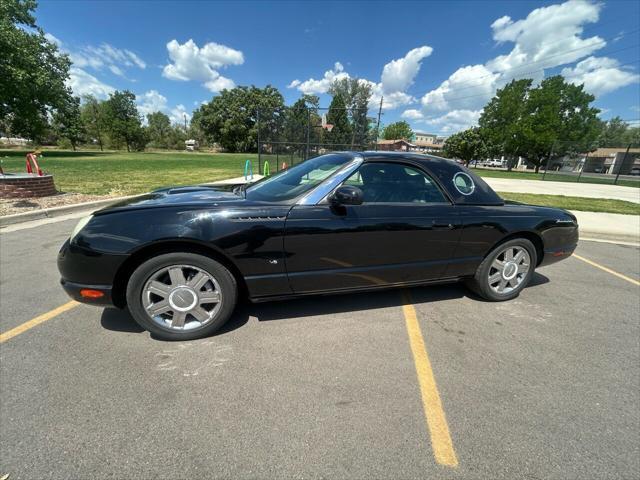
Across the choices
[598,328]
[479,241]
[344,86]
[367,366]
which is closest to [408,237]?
[479,241]

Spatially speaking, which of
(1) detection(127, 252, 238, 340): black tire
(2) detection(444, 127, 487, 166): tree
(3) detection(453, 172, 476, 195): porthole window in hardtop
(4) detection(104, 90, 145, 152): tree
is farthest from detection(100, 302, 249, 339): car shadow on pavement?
(4) detection(104, 90, 145, 152): tree

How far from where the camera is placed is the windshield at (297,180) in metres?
2.60

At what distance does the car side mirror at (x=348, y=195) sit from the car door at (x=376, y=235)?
0.34 ft

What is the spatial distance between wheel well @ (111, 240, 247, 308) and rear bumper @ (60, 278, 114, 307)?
0.14 feet

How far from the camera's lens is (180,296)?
2.37m

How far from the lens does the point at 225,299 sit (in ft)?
8.00

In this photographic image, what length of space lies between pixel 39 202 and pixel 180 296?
723 cm

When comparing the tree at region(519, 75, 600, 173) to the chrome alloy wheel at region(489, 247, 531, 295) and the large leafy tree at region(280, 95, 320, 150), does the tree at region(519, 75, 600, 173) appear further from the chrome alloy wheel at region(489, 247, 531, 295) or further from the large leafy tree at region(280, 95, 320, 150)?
the chrome alloy wheel at region(489, 247, 531, 295)

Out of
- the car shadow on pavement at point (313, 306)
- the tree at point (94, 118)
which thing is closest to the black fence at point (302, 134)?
the car shadow on pavement at point (313, 306)

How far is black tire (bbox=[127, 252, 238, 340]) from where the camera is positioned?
2.27m

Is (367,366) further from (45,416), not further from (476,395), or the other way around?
(45,416)

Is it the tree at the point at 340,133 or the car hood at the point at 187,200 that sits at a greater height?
the tree at the point at 340,133

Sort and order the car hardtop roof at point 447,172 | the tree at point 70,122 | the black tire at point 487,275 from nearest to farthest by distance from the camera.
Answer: the car hardtop roof at point 447,172, the black tire at point 487,275, the tree at point 70,122

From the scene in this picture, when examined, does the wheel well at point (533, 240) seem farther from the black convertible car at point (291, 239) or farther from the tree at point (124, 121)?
the tree at point (124, 121)
